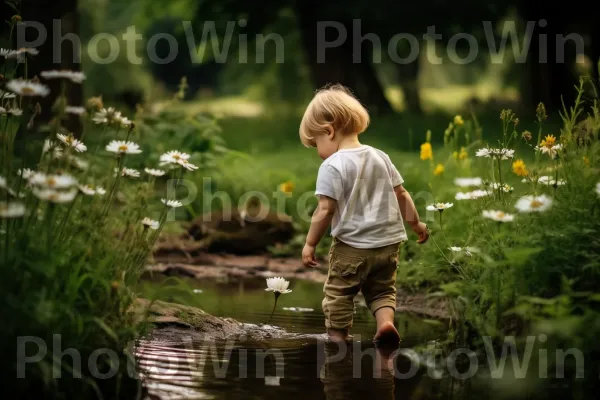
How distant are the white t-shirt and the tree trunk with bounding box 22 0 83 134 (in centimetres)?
544

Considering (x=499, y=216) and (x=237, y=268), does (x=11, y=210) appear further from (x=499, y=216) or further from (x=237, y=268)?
(x=237, y=268)

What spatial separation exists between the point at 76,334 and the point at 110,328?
0.20 m

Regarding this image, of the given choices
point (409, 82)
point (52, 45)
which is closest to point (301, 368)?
point (52, 45)

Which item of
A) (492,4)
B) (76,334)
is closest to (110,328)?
(76,334)

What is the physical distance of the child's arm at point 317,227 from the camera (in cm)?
511

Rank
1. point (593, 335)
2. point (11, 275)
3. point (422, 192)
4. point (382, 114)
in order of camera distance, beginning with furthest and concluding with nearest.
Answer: point (382, 114), point (422, 192), point (593, 335), point (11, 275)

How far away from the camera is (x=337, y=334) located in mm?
5160

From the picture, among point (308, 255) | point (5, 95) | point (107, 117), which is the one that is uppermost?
point (5, 95)

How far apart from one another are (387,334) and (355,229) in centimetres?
62

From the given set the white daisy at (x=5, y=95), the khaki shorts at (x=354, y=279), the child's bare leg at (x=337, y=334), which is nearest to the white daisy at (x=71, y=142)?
the white daisy at (x=5, y=95)

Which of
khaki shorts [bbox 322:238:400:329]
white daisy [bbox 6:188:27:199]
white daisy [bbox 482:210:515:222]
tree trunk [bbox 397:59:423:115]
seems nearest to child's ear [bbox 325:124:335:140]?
khaki shorts [bbox 322:238:400:329]

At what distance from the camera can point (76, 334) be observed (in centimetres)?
355

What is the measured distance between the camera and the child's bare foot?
498 cm

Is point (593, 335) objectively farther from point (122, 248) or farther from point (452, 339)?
point (122, 248)
